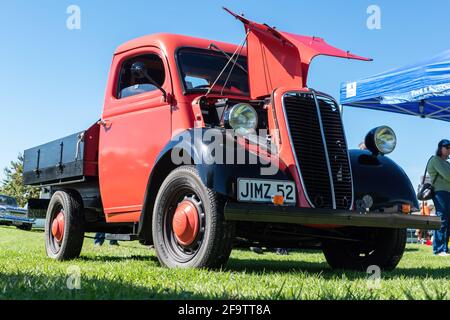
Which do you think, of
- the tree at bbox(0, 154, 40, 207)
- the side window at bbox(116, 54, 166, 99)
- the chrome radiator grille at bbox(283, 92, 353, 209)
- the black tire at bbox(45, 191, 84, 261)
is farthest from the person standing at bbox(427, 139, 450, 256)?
the tree at bbox(0, 154, 40, 207)

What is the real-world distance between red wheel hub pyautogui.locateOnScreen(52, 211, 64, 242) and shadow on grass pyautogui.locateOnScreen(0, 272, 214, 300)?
310 cm

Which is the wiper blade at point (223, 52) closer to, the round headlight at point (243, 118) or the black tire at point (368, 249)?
the round headlight at point (243, 118)

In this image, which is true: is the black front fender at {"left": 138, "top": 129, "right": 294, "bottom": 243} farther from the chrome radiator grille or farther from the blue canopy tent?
the blue canopy tent

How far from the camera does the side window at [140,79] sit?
5.41 m

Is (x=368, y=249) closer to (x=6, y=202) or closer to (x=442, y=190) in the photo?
(x=442, y=190)

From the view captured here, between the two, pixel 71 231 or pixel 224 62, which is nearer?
pixel 224 62

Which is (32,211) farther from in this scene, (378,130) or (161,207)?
(378,130)

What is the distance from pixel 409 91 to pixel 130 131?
606cm

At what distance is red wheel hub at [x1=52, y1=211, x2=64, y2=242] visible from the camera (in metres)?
6.48

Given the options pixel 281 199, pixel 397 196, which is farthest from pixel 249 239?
pixel 397 196

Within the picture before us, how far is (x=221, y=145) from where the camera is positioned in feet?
13.7

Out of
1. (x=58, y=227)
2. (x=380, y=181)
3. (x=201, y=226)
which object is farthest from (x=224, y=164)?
(x=58, y=227)

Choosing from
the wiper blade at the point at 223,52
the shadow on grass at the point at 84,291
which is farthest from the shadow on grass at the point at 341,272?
the wiper blade at the point at 223,52
